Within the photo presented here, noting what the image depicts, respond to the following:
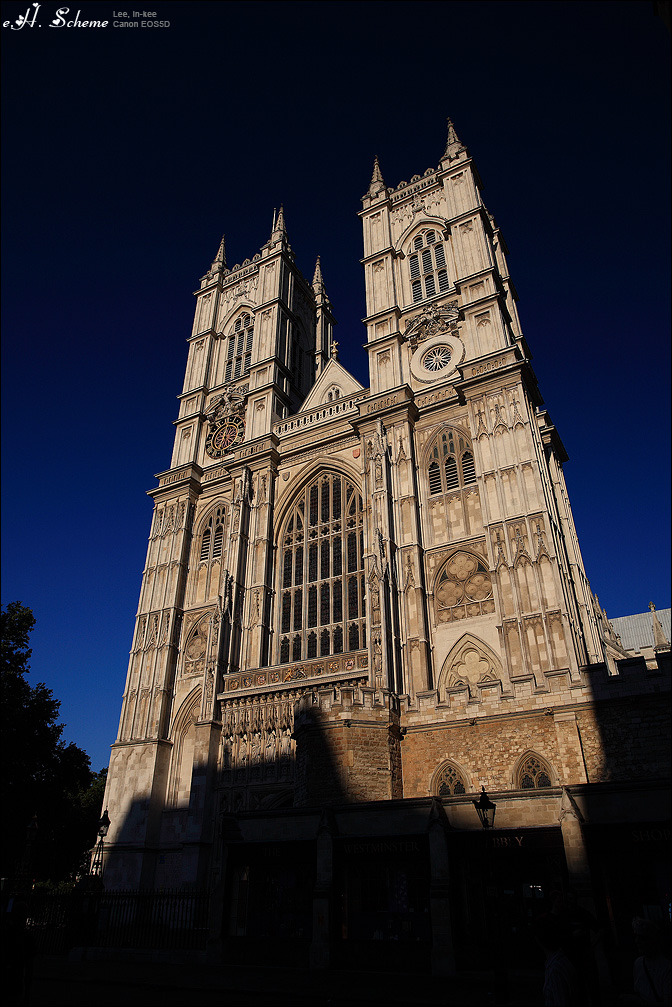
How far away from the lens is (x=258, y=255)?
4581 cm

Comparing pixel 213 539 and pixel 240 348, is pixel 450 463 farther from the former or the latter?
pixel 240 348

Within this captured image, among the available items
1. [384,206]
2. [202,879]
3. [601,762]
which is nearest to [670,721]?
[601,762]

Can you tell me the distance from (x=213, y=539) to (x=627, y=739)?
22.5 metres

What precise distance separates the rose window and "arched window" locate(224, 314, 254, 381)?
20.2 metres

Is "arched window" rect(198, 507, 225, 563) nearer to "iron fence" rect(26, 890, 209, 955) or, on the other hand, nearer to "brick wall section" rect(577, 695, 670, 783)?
"iron fence" rect(26, 890, 209, 955)

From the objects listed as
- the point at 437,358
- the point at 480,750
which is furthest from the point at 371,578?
the point at 437,358

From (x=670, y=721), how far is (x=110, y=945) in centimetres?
1496

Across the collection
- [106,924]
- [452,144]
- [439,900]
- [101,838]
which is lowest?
[106,924]

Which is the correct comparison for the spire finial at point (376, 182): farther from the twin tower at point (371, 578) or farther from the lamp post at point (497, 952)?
the lamp post at point (497, 952)

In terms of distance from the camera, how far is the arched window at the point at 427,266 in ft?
117

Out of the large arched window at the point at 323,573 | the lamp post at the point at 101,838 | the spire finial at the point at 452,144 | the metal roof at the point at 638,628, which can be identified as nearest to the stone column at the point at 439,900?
the lamp post at the point at 101,838

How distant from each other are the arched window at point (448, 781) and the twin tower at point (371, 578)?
0.18ft

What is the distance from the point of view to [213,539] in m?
33.4

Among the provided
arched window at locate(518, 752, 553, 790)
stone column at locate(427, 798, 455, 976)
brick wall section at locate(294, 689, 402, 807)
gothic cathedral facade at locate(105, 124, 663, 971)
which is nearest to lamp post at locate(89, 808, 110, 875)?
gothic cathedral facade at locate(105, 124, 663, 971)
